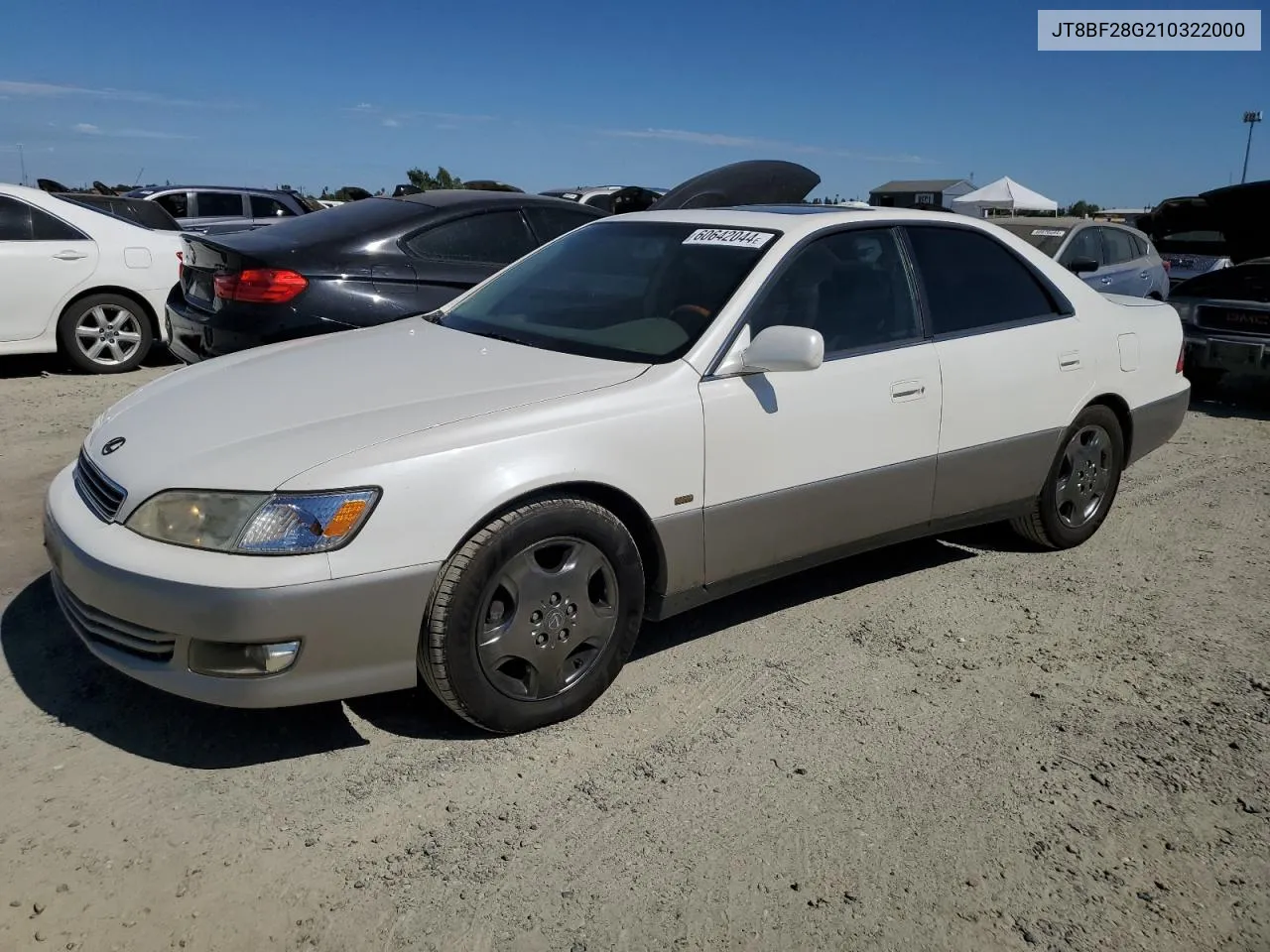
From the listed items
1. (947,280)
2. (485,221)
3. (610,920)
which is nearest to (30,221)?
(485,221)

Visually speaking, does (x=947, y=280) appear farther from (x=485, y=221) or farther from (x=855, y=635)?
(x=485, y=221)

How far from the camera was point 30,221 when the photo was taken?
8281 mm

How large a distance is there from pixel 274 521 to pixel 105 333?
671 centimetres

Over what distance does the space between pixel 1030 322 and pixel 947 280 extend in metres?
0.51

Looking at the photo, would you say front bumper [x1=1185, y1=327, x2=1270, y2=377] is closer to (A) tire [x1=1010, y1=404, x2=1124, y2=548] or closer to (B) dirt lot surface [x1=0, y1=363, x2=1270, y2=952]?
(A) tire [x1=1010, y1=404, x2=1124, y2=548]

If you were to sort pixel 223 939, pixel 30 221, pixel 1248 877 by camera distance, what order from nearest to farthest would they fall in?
pixel 223 939 < pixel 1248 877 < pixel 30 221

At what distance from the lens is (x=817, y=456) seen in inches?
148

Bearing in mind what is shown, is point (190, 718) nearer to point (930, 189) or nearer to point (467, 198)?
point (467, 198)

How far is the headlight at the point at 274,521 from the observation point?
279cm

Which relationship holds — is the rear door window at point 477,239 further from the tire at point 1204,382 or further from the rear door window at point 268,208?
the rear door window at point 268,208

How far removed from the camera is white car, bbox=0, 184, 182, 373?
813 cm

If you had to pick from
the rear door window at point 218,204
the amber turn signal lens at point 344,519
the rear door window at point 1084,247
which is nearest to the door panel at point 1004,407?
the amber turn signal lens at point 344,519

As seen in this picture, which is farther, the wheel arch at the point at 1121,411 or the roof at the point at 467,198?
the roof at the point at 467,198

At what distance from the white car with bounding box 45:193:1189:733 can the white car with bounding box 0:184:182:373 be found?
16.9 feet
